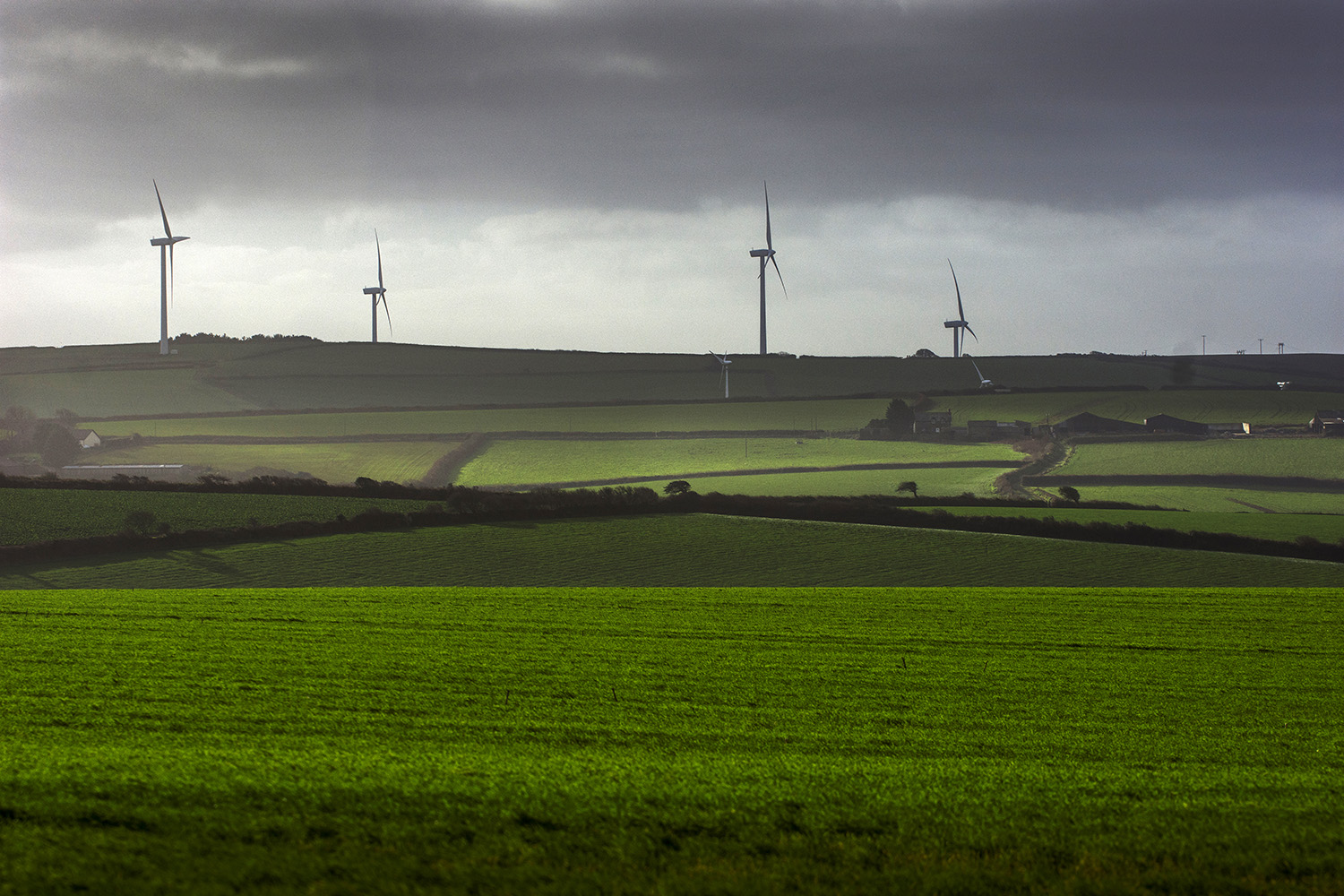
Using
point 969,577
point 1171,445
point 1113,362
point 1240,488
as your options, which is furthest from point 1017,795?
point 1113,362

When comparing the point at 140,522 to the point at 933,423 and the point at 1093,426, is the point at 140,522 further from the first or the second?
the point at 1093,426

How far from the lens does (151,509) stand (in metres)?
40.8

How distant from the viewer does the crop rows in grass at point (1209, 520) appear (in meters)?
43.8

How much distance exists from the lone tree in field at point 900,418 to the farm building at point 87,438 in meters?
74.0

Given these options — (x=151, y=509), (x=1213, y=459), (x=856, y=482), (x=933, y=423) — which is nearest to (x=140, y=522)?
(x=151, y=509)

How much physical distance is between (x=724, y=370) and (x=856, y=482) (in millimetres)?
68204

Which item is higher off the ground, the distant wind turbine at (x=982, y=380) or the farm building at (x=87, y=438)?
the distant wind turbine at (x=982, y=380)

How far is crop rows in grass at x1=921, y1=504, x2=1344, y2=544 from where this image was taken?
43.8m

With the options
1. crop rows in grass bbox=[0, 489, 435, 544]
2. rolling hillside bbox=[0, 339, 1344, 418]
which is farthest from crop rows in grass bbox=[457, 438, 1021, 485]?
crop rows in grass bbox=[0, 489, 435, 544]

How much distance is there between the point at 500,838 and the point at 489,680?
6798 mm

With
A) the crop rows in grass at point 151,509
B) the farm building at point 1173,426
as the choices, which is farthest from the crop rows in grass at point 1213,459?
the crop rows in grass at point 151,509

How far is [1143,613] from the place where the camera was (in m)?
24.0

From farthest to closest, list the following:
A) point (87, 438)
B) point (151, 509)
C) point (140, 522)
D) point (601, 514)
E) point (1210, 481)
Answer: point (87, 438) < point (1210, 481) < point (601, 514) < point (151, 509) < point (140, 522)

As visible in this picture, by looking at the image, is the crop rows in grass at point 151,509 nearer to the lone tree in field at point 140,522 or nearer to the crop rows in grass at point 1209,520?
the lone tree in field at point 140,522
